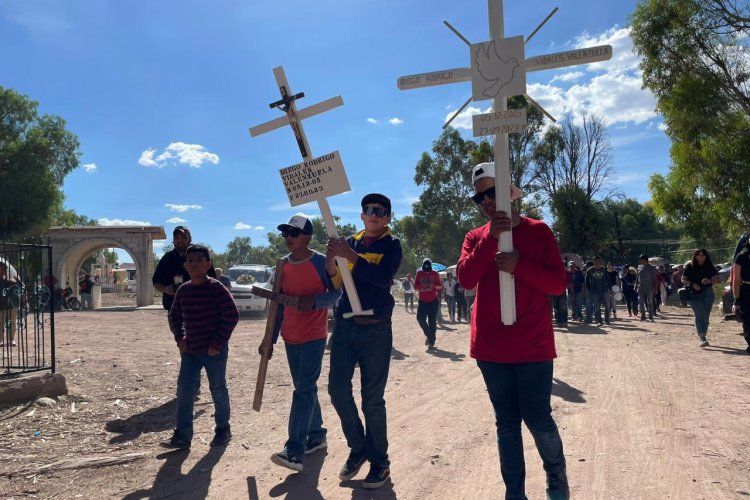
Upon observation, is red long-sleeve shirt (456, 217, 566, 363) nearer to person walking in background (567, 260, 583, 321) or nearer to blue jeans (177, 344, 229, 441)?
blue jeans (177, 344, 229, 441)

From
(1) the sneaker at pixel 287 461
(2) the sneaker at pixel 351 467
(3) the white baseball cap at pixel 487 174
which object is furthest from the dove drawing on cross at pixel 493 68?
(1) the sneaker at pixel 287 461

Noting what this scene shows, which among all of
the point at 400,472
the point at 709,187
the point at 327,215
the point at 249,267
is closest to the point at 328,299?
the point at 327,215

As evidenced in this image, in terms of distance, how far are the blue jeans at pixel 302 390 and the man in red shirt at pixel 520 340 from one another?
4.98 ft

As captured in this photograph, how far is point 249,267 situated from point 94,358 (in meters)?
13.7

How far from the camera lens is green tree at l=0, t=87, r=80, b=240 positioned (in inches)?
1261

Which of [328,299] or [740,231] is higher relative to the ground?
[740,231]

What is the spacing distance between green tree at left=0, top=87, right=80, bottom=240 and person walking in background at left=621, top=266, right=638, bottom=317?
31.4 m

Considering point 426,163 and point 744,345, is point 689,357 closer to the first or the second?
point 744,345

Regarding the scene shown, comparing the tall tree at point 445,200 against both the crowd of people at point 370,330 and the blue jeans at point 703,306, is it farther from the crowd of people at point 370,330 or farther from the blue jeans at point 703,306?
the crowd of people at point 370,330

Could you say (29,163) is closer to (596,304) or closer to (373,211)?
(596,304)

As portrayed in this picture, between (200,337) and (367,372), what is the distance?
1668 mm

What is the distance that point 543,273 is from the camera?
278 cm

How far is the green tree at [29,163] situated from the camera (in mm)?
32031

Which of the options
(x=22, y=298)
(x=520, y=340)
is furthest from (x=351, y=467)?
(x=22, y=298)
